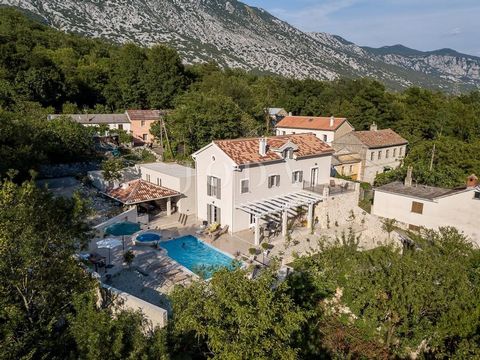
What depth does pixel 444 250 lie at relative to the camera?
65.3 feet

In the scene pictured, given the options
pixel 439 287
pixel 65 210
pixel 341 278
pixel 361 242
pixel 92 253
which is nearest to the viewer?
pixel 65 210

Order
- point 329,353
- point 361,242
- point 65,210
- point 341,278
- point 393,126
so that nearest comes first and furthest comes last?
point 65,210, point 329,353, point 341,278, point 361,242, point 393,126

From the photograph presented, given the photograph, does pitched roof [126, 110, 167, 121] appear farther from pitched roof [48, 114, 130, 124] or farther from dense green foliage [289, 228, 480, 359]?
dense green foliage [289, 228, 480, 359]

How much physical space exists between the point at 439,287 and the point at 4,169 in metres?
26.7

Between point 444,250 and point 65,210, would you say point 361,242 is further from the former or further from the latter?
point 65,210

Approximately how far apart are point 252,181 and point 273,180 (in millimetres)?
2144

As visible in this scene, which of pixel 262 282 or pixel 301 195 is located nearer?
pixel 262 282

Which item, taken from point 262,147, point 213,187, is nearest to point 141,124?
point 213,187

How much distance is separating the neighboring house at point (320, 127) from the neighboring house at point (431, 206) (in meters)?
20.6

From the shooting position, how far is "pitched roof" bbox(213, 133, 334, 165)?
26766 mm

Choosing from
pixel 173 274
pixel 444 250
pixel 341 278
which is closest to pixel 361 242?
pixel 444 250

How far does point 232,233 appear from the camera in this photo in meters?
26.8

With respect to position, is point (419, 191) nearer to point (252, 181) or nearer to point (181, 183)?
point (252, 181)

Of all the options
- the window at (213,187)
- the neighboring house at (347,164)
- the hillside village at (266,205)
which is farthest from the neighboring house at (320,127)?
the window at (213,187)
